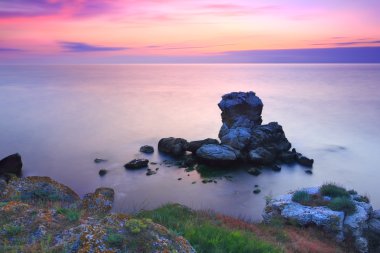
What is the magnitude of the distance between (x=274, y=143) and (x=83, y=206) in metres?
37.6

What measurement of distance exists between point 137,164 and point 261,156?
16.3m

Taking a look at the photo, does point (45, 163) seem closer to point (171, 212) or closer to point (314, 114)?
point (171, 212)

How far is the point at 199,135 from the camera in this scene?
203ft

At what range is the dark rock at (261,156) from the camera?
44844 millimetres

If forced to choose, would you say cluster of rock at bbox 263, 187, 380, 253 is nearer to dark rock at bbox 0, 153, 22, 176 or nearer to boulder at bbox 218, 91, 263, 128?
dark rock at bbox 0, 153, 22, 176

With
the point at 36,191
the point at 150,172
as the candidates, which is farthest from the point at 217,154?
the point at 36,191

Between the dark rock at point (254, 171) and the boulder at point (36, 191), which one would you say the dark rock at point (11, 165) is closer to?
the boulder at point (36, 191)

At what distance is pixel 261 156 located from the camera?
45000 millimetres

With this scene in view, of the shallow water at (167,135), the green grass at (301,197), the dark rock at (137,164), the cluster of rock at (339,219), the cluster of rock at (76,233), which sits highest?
the cluster of rock at (76,233)

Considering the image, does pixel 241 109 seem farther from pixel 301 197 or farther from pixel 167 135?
pixel 301 197

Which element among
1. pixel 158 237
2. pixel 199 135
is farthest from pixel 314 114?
pixel 158 237

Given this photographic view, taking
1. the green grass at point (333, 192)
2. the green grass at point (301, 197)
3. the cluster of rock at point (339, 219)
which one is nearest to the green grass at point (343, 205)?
the cluster of rock at point (339, 219)

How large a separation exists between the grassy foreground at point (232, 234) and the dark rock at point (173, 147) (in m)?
29.2

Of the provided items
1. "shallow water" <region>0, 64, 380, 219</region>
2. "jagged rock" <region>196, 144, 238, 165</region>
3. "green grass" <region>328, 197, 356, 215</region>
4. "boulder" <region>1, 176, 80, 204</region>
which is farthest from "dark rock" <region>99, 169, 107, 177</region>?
"green grass" <region>328, 197, 356, 215</region>
